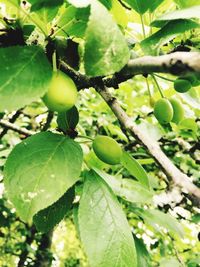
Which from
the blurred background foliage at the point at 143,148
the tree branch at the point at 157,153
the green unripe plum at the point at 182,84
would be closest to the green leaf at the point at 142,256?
the blurred background foliage at the point at 143,148

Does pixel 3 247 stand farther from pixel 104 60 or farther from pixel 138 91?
pixel 104 60

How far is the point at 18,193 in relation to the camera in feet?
2.61

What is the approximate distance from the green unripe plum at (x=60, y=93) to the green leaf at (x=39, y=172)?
170 millimetres

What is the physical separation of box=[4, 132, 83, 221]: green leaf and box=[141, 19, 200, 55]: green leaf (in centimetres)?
29

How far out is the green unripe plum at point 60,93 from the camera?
0.70 metres

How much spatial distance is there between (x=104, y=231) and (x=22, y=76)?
40cm

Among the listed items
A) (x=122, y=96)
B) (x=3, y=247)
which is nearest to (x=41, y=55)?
(x=122, y=96)

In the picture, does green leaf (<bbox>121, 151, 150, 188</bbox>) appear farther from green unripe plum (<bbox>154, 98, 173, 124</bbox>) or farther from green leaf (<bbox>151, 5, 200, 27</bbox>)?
green leaf (<bbox>151, 5, 200, 27</bbox>)

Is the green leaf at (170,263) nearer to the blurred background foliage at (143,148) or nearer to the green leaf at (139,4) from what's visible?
the blurred background foliage at (143,148)

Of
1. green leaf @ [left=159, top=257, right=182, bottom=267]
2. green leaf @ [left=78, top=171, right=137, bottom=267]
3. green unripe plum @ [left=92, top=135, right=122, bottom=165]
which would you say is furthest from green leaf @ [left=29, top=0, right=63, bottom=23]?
green leaf @ [left=159, top=257, right=182, bottom=267]

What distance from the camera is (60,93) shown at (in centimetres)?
69

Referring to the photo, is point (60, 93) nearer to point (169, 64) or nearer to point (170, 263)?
point (169, 64)

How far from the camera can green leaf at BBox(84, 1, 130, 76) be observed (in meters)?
0.56

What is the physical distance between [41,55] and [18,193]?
285 millimetres
